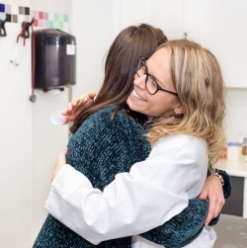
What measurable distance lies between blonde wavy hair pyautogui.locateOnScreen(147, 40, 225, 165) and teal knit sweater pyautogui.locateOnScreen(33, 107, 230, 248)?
0.07 m

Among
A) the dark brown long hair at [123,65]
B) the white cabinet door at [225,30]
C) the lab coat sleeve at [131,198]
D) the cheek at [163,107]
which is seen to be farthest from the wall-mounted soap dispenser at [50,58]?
the lab coat sleeve at [131,198]

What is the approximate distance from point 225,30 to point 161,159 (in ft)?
6.80

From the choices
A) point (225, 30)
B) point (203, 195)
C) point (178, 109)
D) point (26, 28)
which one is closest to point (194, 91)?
point (178, 109)

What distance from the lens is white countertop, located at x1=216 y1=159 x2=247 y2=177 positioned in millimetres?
2869

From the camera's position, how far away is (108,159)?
42.4 inches

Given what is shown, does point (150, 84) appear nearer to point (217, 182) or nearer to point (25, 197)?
point (217, 182)

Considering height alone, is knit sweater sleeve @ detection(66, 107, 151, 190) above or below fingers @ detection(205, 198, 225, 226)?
above

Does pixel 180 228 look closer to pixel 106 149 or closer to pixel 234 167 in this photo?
pixel 106 149

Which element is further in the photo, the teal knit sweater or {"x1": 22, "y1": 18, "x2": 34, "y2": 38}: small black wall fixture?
{"x1": 22, "y1": 18, "x2": 34, "y2": 38}: small black wall fixture

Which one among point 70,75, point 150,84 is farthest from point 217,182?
point 70,75

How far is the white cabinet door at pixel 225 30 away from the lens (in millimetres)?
2842

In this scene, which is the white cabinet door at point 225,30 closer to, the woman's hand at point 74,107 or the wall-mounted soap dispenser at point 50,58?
the wall-mounted soap dispenser at point 50,58

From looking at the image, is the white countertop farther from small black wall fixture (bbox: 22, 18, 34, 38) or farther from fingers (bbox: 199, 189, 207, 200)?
fingers (bbox: 199, 189, 207, 200)

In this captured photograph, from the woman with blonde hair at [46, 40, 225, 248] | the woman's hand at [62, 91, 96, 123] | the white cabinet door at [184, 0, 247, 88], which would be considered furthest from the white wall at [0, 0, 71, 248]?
the woman with blonde hair at [46, 40, 225, 248]
